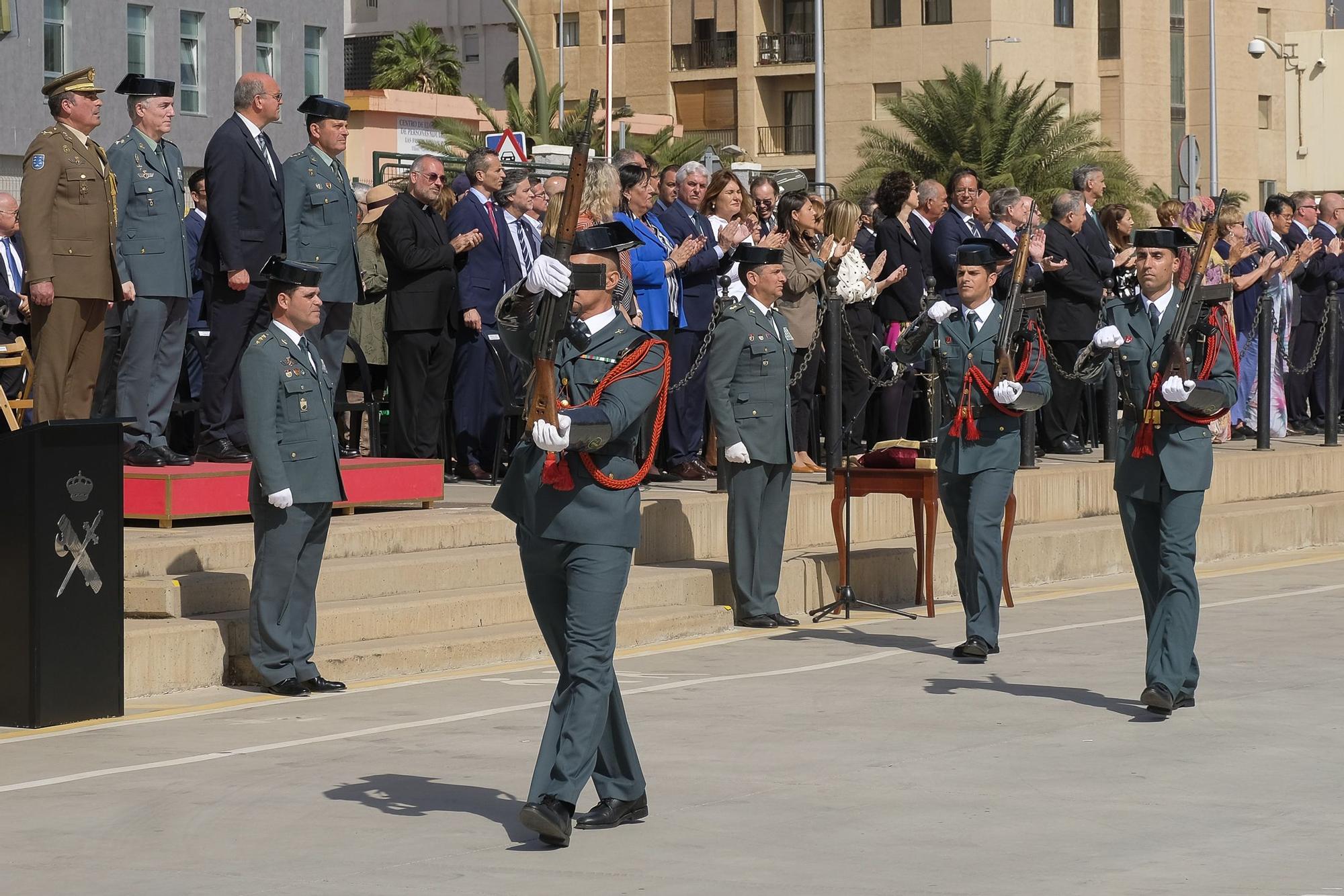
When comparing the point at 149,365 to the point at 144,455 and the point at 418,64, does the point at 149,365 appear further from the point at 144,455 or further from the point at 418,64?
the point at 418,64

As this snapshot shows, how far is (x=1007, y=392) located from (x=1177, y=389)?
1574 mm

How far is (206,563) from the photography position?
37.4ft

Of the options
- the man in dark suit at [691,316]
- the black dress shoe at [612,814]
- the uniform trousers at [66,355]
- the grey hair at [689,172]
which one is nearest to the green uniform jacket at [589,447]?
the black dress shoe at [612,814]

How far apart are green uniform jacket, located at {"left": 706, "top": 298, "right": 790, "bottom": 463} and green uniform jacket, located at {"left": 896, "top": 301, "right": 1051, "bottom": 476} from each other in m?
0.90

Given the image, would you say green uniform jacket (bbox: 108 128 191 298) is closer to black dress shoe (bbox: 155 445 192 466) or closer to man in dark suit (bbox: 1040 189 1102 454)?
black dress shoe (bbox: 155 445 192 466)

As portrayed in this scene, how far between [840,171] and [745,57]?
17.7 ft

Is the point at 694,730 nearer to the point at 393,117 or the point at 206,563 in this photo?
the point at 206,563

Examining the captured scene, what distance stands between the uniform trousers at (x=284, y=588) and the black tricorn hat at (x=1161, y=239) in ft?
13.4

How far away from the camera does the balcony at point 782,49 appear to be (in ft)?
220

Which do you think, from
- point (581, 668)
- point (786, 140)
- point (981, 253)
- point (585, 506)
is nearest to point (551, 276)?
point (585, 506)

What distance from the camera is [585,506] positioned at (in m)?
7.58

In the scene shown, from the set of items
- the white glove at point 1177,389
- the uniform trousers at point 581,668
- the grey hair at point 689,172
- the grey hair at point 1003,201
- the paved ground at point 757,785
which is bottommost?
the paved ground at point 757,785

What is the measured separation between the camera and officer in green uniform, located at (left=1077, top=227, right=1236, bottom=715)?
32.7ft

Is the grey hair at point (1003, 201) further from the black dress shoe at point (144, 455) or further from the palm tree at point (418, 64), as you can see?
the palm tree at point (418, 64)
